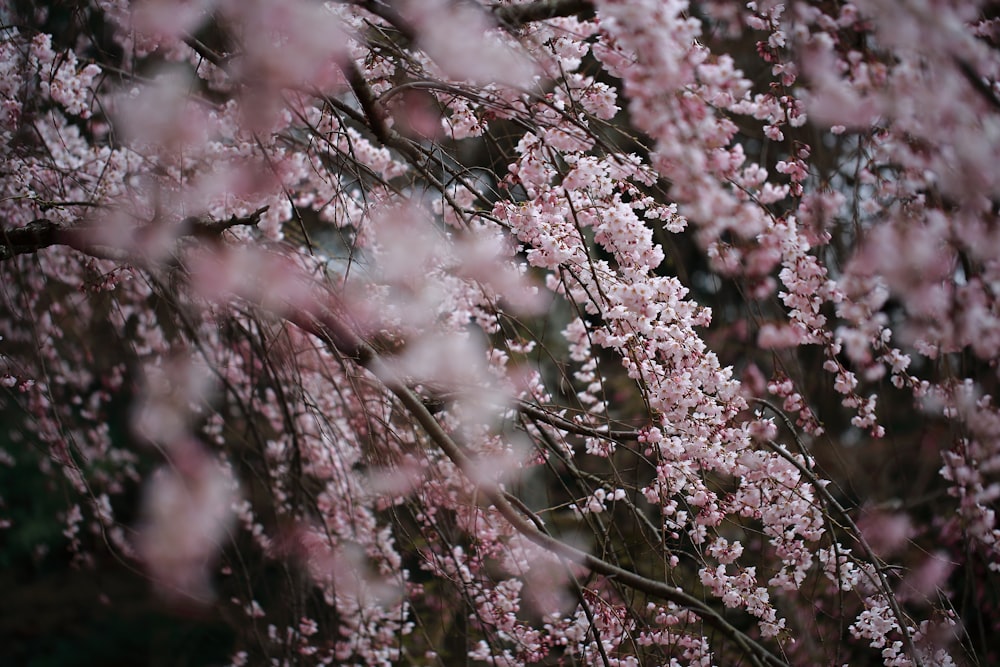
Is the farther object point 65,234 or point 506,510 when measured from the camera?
point 65,234

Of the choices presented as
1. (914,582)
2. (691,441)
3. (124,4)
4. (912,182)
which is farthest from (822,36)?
(124,4)

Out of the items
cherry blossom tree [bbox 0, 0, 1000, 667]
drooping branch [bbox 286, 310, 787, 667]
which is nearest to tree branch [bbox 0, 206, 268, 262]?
cherry blossom tree [bbox 0, 0, 1000, 667]

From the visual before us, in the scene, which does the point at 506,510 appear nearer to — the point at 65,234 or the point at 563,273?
the point at 563,273

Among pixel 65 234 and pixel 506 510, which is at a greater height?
pixel 65 234

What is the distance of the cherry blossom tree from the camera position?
4.04 ft

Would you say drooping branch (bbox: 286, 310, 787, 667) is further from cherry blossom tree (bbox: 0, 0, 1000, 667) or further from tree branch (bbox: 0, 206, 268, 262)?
tree branch (bbox: 0, 206, 268, 262)

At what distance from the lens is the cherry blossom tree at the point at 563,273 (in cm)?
123

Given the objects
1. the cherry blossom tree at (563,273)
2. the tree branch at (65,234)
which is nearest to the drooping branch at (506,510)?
the cherry blossom tree at (563,273)

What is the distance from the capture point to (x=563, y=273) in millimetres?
2107

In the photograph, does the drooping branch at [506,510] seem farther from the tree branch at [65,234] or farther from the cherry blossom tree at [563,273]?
the tree branch at [65,234]

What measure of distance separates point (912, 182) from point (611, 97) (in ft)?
2.34

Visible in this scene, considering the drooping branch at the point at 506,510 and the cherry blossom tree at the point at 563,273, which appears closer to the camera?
the cherry blossom tree at the point at 563,273

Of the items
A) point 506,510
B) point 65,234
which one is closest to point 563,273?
point 506,510

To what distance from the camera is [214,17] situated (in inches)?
70.1
